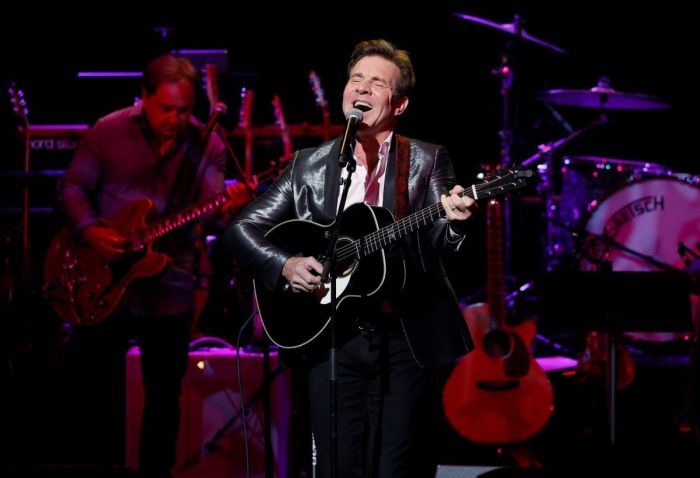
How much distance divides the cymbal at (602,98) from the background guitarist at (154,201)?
3.40 metres

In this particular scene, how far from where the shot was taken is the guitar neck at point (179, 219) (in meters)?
4.80

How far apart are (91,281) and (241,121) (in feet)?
7.09

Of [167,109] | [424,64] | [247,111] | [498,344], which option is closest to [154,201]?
[167,109]

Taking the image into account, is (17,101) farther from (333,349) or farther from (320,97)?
(333,349)

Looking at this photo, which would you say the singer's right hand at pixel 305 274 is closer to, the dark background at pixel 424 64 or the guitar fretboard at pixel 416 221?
the guitar fretboard at pixel 416 221

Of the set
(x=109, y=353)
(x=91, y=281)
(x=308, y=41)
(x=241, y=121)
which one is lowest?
(x=109, y=353)

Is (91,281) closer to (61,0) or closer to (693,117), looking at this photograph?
(61,0)

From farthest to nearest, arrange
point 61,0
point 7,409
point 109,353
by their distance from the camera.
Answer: point 61,0, point 7,409, point 109,353

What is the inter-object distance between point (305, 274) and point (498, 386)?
340 cm

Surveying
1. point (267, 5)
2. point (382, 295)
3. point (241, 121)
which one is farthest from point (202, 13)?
point (382, 295)

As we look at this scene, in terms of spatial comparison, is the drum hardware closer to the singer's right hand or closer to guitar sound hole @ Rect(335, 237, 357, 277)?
guitar sound hole @ Rect(335, 237, 357, 277)

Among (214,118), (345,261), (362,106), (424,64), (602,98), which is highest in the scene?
(424,64)

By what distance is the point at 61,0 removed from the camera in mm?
7551

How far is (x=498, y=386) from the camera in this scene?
622cm
